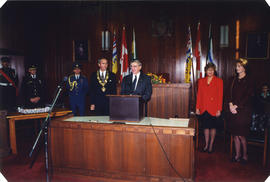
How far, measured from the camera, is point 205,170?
304 centimetres

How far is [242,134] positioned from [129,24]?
14.7ft

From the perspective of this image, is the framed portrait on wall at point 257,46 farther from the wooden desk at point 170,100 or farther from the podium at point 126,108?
the podium at point 126,108

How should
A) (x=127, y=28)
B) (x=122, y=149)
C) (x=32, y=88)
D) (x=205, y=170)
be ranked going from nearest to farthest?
1. (x=122, y=149)
2. (x=205, y=170)
3. (x=32, y=88)
4. (x=127, y=28)

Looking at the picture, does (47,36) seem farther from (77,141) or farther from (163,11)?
(77,141)

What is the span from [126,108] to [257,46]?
439 centimetres

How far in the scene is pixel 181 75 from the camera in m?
5.87

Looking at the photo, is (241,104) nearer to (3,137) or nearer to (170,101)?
(170,101)

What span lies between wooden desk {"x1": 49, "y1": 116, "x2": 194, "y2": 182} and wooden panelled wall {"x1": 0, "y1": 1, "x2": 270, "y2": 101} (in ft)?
12.1

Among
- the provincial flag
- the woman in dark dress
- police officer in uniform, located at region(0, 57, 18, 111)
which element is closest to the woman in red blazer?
the woman in dark dress

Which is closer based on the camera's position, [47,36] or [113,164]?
[113,164]

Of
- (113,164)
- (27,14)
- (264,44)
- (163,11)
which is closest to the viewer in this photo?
(113,164)

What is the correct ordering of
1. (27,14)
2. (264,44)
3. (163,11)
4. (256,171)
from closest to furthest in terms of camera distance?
(256,171) → (264,44) → (163,11) → (27,14)

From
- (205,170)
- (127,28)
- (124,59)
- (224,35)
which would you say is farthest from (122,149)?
(127,28)

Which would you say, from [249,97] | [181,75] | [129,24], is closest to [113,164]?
[249,97]
